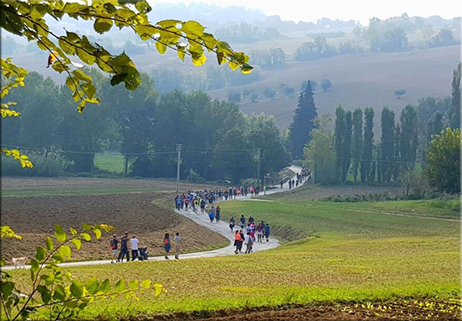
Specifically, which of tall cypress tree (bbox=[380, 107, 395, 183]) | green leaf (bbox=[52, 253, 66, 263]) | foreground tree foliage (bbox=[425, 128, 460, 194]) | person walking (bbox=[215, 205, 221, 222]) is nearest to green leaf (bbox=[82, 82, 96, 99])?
green leaf (bbox=[52, 253, 66, 263])

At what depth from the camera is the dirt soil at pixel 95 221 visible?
33.2 metres

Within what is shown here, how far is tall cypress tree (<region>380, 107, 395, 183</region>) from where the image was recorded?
318 ft

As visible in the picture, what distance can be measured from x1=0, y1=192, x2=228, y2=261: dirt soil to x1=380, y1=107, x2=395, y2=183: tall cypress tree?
37.7m

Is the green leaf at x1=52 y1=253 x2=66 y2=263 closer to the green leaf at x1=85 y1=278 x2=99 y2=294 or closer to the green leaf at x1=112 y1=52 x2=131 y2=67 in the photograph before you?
the green leaf at x1=85 y1=278 x2=99 y2=294

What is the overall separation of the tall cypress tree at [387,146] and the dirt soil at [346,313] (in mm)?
85073

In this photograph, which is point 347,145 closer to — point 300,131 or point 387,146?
point 387,146

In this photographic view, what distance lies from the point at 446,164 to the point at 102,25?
197 feet

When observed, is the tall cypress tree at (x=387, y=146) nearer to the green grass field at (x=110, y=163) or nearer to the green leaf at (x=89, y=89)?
the green grass field at (x=110, y=163)

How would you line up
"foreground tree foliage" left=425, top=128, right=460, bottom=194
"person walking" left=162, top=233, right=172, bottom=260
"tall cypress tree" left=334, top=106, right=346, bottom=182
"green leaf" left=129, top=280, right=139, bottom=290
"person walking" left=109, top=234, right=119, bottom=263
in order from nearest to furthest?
A: "green leaf" left=129, top=280, right=139, bottom=290 < "person walking" left=109, top=234, right=119, bottom=263 < "person walking" left=162, top=233, right=172, bottom=260 < "foreground tree foliage" left=425, top=128, right=460, bottom=194 < "tall cypress tree" left=334, top=106, right=346, bottom=182

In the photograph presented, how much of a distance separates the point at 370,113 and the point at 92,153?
122 feet

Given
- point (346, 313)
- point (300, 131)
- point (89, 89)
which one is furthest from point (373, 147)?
point (89, 89)

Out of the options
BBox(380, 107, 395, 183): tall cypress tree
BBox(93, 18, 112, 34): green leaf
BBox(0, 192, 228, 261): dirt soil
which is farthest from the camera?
BBox(380, 107, 395, 183): tall cypress tree

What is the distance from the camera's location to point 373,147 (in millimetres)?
100625

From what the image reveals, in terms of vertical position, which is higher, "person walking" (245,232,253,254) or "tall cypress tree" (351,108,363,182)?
"tall cypress tree" (351,108,363,182)
